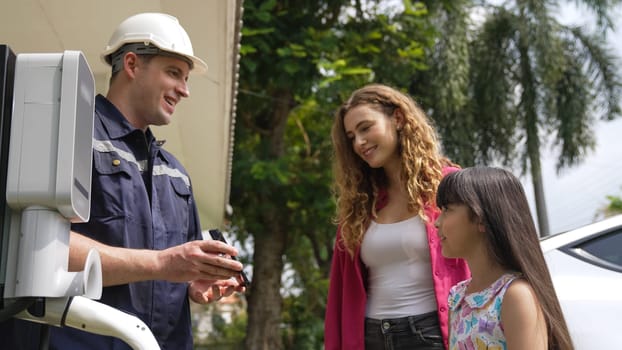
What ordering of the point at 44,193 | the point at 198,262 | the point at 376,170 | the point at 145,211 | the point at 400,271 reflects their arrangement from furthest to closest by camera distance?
1. the point at 376,170
2. the point at 400,271
3. the point at 145,211
4. the point at 198,262
5. the point at 44,193

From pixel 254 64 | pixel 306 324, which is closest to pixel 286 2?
pixel 254 64

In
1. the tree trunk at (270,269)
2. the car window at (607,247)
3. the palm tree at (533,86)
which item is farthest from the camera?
the palm tree at (533,86)

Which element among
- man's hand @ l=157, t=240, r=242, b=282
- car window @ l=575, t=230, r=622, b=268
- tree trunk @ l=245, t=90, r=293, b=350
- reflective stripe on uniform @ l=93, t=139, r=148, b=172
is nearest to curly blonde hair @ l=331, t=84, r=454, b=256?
car window @ l=575, t=230, r=622, b=268

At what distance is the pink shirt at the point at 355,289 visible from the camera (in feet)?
8.64

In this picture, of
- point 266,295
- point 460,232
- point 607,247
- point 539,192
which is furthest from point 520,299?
point 539,192

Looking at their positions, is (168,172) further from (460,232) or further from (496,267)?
(496,267)

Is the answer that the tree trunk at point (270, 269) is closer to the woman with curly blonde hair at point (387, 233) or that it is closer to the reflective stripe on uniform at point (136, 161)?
the woman with curly blonde hair at point (387, 233)

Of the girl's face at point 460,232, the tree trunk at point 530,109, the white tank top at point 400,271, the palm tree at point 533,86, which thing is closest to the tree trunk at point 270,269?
the palm tree at point 533,86

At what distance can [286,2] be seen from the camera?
981 cm

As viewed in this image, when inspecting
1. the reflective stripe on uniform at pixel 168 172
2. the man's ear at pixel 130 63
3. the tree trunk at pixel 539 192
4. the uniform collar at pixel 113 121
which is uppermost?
the tree trunk at pixel 539 192

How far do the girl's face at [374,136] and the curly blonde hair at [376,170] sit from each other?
0.03 metres

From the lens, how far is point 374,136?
2.89 m

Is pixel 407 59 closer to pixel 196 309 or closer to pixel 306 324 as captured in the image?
pixel 306 324

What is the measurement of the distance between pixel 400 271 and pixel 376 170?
51cm
